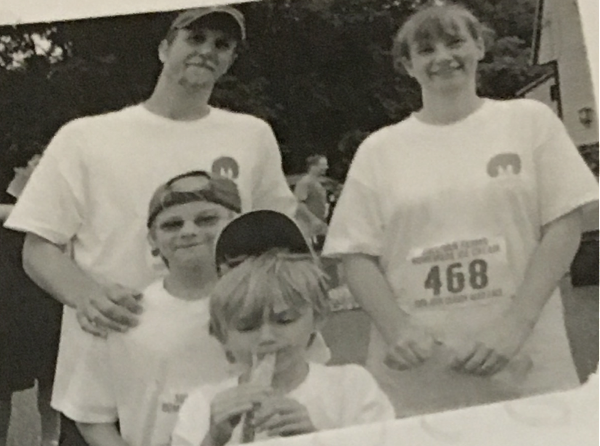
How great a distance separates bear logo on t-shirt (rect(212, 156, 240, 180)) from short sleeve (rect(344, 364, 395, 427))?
0.58ft

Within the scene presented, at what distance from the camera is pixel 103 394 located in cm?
53

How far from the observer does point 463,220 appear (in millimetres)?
542

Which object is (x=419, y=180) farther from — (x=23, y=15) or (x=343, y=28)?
(x=23, y=15)

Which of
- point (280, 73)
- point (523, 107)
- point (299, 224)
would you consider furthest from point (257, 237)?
point (523, 107)

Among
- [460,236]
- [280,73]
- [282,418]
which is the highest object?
[280,73]

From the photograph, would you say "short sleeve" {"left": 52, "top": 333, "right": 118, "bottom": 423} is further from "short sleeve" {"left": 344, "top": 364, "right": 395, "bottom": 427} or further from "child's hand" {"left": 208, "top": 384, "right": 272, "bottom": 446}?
"short sleeve" {"left": 344, "top": 364, "right": 395, "bottom": 427}

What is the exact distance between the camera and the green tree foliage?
56cm

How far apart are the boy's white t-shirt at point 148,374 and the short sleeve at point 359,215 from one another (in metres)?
0.12

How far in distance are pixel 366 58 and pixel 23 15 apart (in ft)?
0.94

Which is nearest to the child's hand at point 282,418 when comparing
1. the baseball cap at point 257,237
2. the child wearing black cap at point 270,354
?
the child wearing black cap at point 270,354

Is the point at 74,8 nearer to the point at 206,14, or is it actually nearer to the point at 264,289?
the point at 206,14

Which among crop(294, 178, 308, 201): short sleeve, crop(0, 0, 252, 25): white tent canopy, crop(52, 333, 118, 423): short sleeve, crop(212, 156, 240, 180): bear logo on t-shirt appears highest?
crop(0, 0, 252, 25): white tent canopy

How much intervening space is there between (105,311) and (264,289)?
124 mm

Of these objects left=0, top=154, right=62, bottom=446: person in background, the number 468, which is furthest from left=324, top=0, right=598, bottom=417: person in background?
left=0, top=154, right=62, bottom=446: person in background
